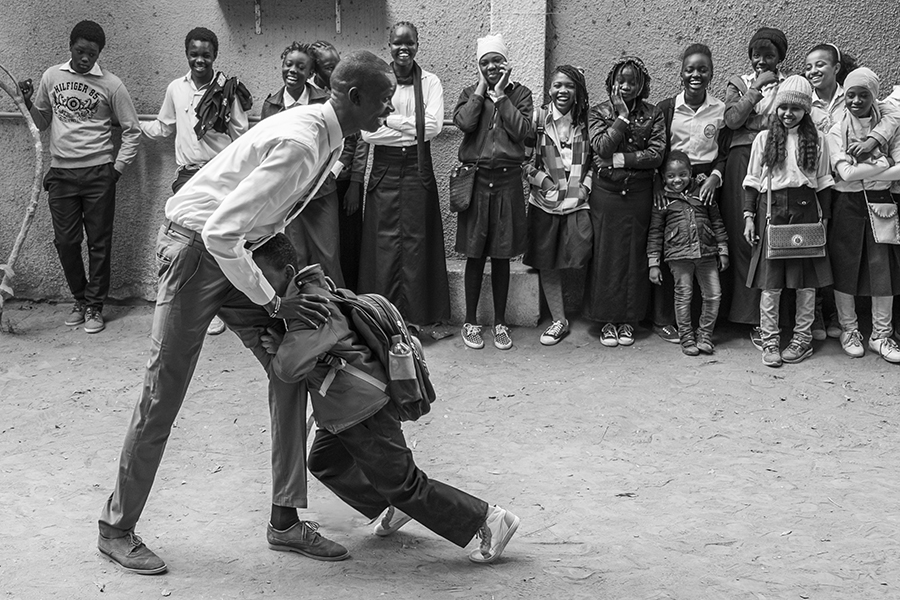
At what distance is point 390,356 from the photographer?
12.0ft

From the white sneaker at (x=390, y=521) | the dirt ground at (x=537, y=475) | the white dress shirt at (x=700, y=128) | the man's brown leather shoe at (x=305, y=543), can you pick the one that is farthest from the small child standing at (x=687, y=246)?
the man's brown leather shoe at (x=305, y=543)

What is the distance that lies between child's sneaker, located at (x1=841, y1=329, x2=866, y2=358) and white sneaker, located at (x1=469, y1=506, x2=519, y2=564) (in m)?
3.67

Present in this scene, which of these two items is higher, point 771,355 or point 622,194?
point 622,194

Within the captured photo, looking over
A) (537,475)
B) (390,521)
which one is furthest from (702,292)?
(390,521)

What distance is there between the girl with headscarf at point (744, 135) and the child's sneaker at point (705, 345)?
29 centimetres

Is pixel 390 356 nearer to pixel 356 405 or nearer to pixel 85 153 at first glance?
pixel 356 405

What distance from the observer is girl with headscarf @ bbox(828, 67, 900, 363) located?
638 cm

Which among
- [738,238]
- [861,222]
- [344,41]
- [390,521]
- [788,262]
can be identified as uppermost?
[344,41]

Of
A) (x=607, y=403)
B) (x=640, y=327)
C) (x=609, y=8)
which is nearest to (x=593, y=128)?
(x=609, y=8)

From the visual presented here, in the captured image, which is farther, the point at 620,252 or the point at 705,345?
the point at 620,252

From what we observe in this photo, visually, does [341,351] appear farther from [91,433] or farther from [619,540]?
[91,433]

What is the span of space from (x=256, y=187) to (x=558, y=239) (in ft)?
12.9

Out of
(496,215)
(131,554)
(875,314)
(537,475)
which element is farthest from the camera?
(496,215)

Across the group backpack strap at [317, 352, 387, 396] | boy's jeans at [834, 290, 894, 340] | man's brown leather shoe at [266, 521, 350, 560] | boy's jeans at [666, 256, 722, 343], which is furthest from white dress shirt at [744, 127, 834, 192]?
man's brown leather shoe at [266, 521, 350, 560]
